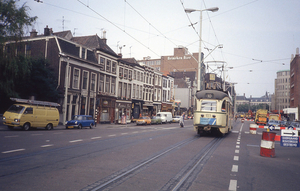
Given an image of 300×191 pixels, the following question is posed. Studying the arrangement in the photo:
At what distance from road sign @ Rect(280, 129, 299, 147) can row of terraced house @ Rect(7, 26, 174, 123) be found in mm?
21285

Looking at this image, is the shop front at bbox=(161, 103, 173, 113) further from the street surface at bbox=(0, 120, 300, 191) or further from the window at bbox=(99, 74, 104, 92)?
the street surface at bbox=(0, 120, 300, 191)

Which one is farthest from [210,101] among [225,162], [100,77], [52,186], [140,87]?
[140,87]

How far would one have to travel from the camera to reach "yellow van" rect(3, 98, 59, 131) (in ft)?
68.5

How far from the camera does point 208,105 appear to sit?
62.2 feet

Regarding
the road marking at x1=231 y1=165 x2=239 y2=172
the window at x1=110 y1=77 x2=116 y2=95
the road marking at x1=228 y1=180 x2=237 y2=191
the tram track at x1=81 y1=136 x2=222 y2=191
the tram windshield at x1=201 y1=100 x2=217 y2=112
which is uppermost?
the window at x1=110 y1=77 x2=116 y2=95

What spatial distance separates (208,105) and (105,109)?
83.3ft

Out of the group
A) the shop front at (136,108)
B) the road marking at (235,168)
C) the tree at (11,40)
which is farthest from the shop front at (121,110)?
the road marking at (235,168)

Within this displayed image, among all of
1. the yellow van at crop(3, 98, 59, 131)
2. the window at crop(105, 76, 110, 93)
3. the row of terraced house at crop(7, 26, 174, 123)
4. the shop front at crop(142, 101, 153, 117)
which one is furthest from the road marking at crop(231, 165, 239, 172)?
the shop front at crop(142, 101, 153, 117)

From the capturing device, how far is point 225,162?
9.39 metres

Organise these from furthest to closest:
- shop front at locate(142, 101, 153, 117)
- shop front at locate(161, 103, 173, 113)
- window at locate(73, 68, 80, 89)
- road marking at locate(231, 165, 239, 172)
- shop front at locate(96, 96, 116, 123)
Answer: shop front at locate(161, 103, 173, 113) < shop front at locate(142, 101, 153, 117) < shop front at locate(96, 96, 116, 123) < window at locate(73, 68, 80, 89) < road marking at locate(231, 165, 239, 172)

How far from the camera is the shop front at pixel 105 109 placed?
40156 mm

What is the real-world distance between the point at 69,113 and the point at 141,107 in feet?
71.5

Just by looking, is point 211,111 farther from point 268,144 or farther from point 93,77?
point 93,77

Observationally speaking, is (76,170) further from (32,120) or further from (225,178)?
(32,120)
